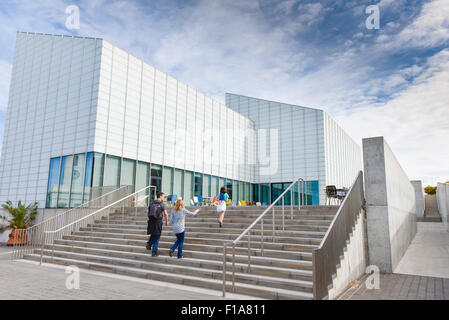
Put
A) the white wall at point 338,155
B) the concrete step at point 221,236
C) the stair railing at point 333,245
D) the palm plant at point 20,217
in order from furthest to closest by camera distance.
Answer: the white wall at point 338,155, the palm plant at point 20,217, the concrete step at point 221,236, the stair railing at point 333,245

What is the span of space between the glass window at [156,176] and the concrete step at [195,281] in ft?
30.1

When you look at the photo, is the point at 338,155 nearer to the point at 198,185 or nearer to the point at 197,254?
the point at 198,185

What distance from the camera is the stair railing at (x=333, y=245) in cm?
531

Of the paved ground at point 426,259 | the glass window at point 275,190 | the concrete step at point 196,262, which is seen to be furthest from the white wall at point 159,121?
the paved ground at point 426,259

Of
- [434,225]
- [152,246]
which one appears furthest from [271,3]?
[434,225]

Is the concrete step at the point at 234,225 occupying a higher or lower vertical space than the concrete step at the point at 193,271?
higher

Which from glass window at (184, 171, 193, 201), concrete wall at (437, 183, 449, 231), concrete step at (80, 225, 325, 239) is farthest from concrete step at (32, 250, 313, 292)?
concrete wall at (437, 183, 449, 231)

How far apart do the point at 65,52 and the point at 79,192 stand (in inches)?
348

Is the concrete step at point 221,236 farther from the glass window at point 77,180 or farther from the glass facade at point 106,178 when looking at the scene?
the glass facade at point 106,178

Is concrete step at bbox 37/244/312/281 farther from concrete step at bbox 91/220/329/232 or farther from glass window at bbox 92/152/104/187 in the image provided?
glass window at bbox 92/152/104/187

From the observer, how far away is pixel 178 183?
20203 millimetres

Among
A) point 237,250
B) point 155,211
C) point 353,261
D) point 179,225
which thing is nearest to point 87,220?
point 155,211

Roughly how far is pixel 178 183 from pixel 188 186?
0.98 metres

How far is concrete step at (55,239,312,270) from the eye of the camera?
6828 millimetres
